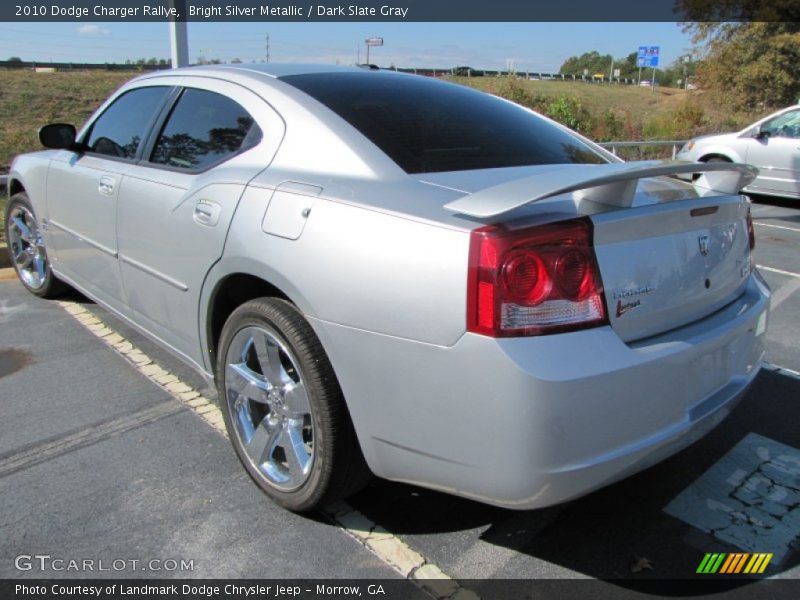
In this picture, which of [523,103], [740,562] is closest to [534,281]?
[740,562]

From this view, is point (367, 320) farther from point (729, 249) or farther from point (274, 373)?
point (729, 249)

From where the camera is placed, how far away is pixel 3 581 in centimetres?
213

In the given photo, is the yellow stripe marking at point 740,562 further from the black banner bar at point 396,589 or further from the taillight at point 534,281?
the taillight at point 534,281

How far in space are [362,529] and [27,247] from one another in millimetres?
3962

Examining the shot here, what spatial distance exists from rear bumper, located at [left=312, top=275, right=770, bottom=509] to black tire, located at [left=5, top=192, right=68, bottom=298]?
355 centimetres

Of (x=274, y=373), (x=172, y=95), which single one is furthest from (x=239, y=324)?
(x=172, y=95)

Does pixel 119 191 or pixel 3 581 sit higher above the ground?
pixel 119 191

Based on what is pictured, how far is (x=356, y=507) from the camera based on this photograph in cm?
255

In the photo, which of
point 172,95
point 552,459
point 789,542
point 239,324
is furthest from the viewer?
point 172,95

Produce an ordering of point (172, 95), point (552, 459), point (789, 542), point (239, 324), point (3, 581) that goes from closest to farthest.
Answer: point (552, 459) < point (3, 581) < point (789, 542) < point (239, 324) < point (172, 95)

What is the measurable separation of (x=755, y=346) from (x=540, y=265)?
118 cm

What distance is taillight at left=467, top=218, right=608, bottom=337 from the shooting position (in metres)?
1.76

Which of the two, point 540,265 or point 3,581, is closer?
point 540,265

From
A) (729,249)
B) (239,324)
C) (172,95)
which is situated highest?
(172,95)
